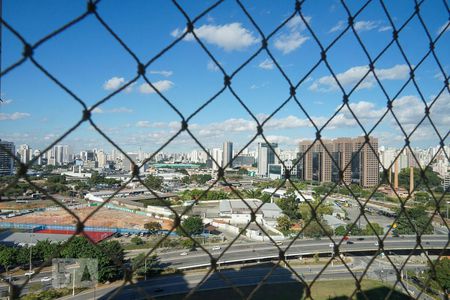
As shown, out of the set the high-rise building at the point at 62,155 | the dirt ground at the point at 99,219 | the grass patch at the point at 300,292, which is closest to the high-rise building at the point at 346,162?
the dirt ground at the point at 99,219

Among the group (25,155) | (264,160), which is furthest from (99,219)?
(264,160)

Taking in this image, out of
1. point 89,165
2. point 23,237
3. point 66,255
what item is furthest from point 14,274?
point 89,165

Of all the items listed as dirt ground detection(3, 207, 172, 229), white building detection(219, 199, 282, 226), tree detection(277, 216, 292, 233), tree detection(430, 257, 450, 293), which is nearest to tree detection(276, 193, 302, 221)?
white building detection(219, 199, 282, 226)

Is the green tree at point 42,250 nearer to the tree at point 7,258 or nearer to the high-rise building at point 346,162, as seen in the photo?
the tree at point 7,258

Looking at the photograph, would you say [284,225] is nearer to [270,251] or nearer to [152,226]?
[270,251]

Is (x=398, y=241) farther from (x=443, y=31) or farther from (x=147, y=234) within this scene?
(x=443, y=31)
